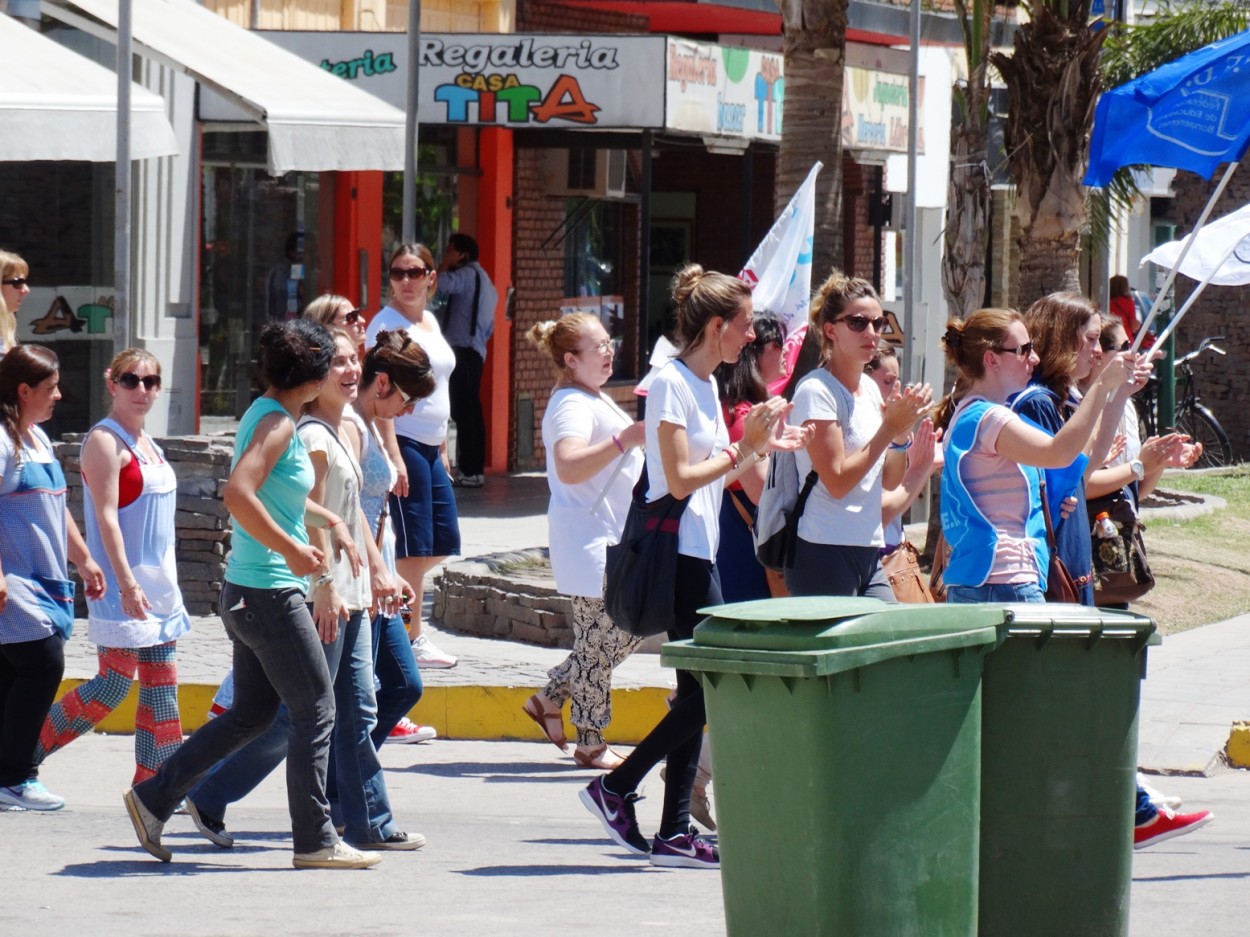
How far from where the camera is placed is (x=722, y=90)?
16.2 m

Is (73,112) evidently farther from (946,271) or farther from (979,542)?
(979,542)

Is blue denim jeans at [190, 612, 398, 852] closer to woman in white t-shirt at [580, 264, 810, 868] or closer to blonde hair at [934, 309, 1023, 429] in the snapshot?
woman in white t-shirt at [580, 264, 810, 868]

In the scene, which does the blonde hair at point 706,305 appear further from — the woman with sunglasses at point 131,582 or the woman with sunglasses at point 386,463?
the woman with sunglasses at point 131,582

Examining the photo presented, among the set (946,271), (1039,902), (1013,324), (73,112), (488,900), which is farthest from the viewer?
(946,271)

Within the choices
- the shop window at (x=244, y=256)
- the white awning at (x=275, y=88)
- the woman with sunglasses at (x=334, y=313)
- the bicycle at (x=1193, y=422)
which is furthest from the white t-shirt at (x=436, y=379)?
the bicycle at (x=1193, y=422)

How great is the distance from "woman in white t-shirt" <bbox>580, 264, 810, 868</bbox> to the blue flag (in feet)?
9.90

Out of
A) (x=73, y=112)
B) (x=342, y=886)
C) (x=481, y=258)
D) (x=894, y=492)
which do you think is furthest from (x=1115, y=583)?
(x=481, y=258)

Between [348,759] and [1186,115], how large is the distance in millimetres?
4659

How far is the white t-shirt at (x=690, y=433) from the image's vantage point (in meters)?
6.53

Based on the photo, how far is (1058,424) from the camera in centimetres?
663

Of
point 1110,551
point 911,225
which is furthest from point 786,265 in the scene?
point 911,225

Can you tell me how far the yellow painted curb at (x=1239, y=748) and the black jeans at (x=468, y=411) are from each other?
8.15m

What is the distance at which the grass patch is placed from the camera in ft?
40.7

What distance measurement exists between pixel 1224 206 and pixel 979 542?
67.7ft
